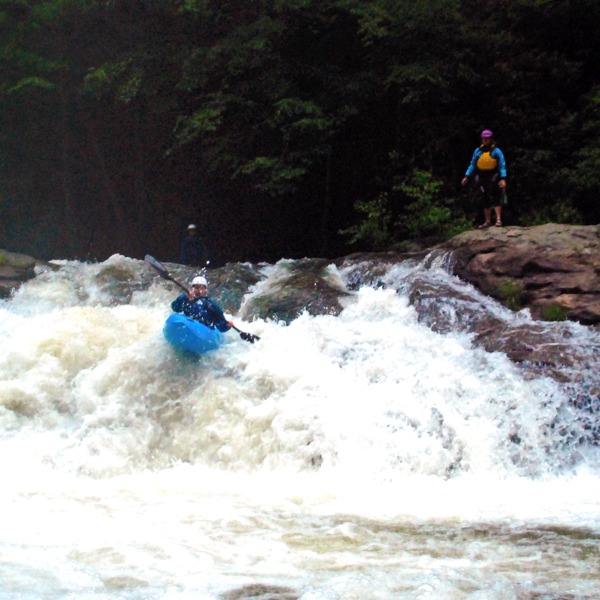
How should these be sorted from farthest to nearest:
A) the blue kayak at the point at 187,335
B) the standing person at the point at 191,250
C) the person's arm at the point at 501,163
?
the standing person at the point at 191,250 < the person's arm at the point at 501,163 < the blue kayak at the point at 187,335

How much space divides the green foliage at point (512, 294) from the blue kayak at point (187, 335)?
3444mm

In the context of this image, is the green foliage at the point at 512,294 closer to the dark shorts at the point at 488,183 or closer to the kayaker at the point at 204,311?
the dark shorts at the point at 488,183

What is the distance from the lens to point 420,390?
22.7ft

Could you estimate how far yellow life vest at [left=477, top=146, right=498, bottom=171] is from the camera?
9.77 metres

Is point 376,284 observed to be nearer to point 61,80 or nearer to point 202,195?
point 202,195

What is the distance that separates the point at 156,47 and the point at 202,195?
317cm

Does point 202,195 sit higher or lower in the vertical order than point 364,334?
higher

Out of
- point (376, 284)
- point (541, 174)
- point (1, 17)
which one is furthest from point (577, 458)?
point (1, 17)

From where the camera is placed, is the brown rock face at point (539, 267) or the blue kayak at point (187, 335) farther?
the brown rock face at point (539, 267)

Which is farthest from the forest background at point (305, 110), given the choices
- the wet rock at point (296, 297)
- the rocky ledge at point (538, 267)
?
the rocky ledge at point (538, 267)

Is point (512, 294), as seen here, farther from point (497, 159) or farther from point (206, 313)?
point (206, 313)

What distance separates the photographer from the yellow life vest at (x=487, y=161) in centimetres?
977

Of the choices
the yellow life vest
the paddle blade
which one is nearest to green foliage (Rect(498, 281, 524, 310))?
the yellow life vest

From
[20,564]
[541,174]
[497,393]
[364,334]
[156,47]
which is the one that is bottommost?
[20,564]
